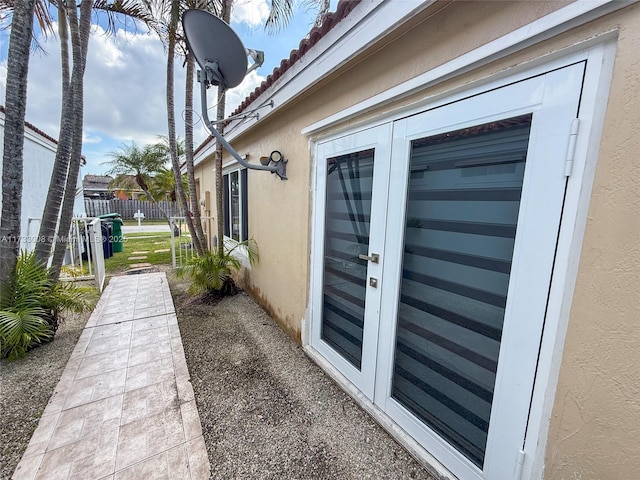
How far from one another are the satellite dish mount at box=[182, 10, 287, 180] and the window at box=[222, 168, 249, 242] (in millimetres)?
2360

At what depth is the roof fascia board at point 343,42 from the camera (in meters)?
1.72

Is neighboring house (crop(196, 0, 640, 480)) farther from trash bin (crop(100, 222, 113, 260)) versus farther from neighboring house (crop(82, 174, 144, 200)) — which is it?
neighboring house (crop(82, 174, 144, 200))

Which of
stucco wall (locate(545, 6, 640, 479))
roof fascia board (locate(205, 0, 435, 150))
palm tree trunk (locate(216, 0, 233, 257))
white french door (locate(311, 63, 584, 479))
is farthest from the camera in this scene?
palm tree trunk (locate(216, 0, 233, 257))

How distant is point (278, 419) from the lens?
2250 millimetres

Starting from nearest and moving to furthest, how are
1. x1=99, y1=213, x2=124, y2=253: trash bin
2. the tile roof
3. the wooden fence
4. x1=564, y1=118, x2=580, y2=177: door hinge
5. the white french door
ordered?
x1=564, y1=118, x2=580, y2=177: door hinge
the white french door
the tile roof
x1=99, y1=213, x2=124, y2=253: trash bin
the wooden fence

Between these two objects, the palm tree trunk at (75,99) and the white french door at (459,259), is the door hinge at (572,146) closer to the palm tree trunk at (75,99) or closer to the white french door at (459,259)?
the white french door at (459,259)

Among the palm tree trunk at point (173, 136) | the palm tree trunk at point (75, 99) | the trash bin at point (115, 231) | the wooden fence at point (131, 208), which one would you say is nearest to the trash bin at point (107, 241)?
the trash bin at point (115, 231)

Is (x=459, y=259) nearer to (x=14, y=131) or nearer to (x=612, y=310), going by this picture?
(x=612, y=310)

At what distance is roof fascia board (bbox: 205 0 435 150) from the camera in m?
1.72

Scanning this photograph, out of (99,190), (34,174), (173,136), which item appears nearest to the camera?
(173,136)

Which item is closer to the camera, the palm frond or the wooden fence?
the palm frond

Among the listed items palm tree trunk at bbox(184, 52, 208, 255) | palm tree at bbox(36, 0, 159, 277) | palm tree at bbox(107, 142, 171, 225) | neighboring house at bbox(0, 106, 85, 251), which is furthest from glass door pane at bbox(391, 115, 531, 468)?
palm tree at bbox(107, 142, 171, 225)

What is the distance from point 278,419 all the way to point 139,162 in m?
21.2

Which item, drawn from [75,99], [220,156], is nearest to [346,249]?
[220,156]
